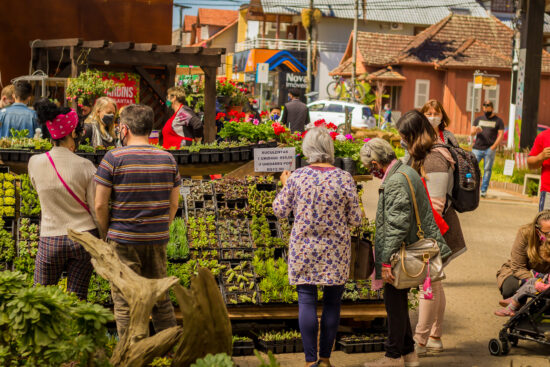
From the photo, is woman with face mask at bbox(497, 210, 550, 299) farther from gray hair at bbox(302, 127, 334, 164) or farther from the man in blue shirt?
the man in blue shirt

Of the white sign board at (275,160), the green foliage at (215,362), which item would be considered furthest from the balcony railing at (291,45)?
the green foliage at (215,362)

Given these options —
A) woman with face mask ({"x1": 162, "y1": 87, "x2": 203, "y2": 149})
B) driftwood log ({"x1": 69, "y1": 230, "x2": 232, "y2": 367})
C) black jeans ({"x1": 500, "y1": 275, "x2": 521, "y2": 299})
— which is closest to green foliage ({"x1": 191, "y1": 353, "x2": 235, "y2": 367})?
driftwood log ({"x1": 69, "y1": 230, "x2": 232, "y2": 367})

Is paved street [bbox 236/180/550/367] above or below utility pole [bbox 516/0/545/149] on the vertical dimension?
below

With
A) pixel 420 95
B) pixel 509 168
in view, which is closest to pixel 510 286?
pixel 509 168

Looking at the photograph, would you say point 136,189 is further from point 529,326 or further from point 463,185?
point 529,326

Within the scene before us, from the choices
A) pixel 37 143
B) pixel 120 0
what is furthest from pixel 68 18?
pixel 37 143

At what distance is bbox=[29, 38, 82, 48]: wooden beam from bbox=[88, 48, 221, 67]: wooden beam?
283 millimetres

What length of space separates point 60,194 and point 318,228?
5.36 feet

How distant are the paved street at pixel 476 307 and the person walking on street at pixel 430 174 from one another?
0.18m

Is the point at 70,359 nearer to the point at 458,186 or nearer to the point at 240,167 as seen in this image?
the point at 458,186

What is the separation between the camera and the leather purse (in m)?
5.50

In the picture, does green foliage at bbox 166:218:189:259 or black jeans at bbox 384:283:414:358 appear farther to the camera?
green foliage at bbox 166:218:189:259

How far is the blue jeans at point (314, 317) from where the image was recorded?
5047 millimetres

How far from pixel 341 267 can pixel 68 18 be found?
11439mm
